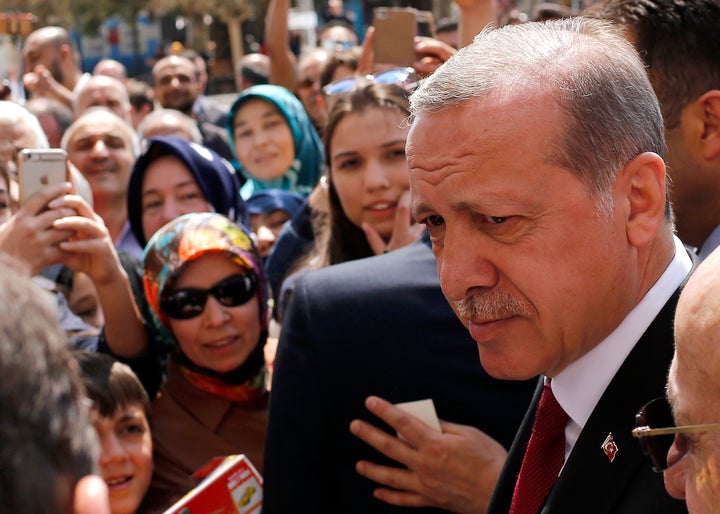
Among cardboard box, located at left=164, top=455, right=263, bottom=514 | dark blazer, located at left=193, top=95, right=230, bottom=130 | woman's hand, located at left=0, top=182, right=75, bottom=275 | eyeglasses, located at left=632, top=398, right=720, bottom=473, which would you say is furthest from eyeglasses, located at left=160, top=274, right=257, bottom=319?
dark blazer, located at left=193, top=95, right=230, bottom=130

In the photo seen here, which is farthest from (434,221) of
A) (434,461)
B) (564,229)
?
(434,461)

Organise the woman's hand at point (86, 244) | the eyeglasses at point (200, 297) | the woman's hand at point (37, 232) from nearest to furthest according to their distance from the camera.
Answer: the woman's hand at point (37, 232) → the woman's hand at point (86, 244) → the eyeglasses at point (200, 297)

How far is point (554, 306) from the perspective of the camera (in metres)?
1.70

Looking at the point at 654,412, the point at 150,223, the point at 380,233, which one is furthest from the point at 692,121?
the point at 150,223

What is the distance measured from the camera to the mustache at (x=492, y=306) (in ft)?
5.64

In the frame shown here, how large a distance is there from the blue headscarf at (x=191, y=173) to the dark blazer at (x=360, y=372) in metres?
2.31

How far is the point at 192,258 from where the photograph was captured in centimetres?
343

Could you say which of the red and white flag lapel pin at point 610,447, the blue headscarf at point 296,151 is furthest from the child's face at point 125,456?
the blue headscarf at point 296,151

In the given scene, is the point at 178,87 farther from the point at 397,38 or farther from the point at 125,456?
the point at 125,456

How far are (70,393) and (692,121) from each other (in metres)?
1.80

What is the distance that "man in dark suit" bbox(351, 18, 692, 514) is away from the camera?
65.3 inches

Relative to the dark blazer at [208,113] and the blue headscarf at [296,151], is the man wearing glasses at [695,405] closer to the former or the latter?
the blue headscarf at [296,151]

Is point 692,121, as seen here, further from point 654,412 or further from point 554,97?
point 654,412

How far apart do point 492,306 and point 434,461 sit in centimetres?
60
